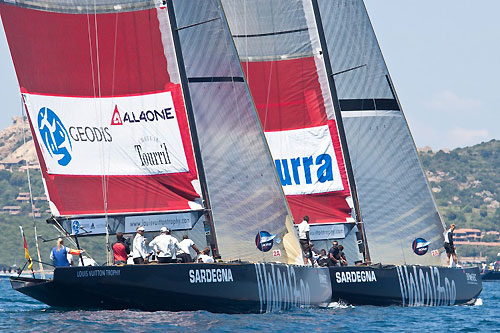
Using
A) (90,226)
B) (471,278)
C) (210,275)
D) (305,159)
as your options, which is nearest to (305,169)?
(305,159)

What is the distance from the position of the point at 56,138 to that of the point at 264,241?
483 centimetres

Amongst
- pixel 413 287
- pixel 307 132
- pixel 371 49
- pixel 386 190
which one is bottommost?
pixel 413 287

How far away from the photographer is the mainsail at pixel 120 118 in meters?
22.7

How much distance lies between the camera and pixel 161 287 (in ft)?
65.8

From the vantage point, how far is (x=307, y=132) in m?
29.7

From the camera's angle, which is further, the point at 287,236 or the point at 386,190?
the point at 386,190

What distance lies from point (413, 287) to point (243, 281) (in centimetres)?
753

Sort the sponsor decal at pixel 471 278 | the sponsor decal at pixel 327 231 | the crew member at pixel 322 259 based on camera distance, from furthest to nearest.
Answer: the sponsor decal at pixel 471 278 < the sponsor decal at pixel 327 231 < the crew member at pixel 322 259

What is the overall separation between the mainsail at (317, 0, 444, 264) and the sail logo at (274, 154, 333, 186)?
120cm

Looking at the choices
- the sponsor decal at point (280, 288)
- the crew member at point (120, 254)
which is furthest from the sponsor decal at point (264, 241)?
the crew member at point (120, 254)

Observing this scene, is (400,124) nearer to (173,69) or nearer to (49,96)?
(173,69)

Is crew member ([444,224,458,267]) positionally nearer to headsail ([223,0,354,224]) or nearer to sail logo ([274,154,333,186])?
headsail ([223,0,354,224])

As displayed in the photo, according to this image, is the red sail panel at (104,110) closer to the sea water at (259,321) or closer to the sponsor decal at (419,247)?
the sea water at (259,321)

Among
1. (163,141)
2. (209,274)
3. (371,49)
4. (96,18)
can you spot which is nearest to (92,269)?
(209,274)
